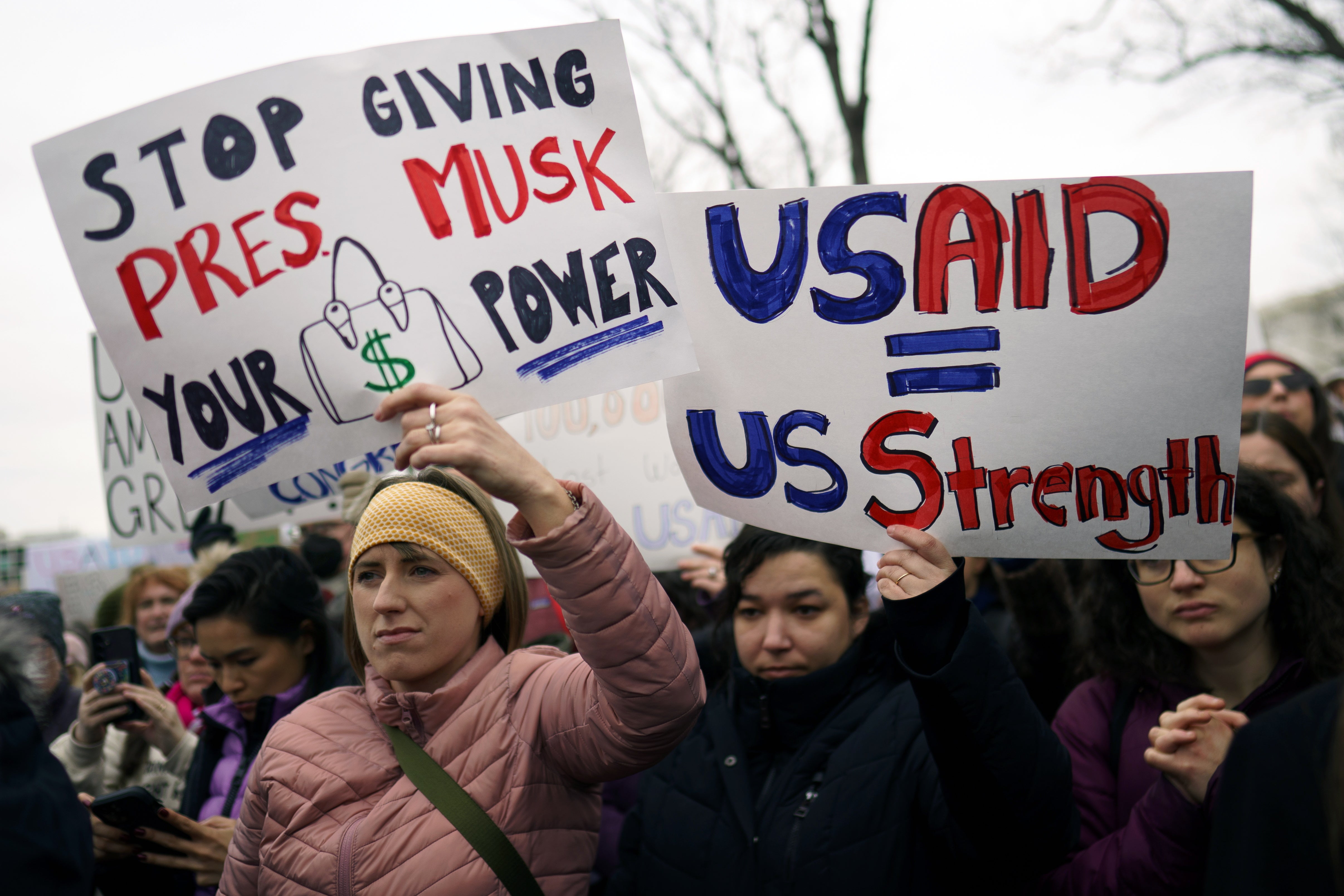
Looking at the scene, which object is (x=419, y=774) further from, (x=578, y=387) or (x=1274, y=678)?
(x=1274, y=678)

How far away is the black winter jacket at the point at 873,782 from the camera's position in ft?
5.50

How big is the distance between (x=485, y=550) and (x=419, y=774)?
47cm

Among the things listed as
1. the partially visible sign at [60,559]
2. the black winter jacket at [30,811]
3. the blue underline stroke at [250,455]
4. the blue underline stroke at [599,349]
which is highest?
the blue underline stroke at [599,349]

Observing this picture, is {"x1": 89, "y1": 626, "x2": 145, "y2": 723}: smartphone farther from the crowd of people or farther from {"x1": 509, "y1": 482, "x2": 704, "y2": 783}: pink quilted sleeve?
{"x1": 509, "y1": 482, "x2": 704, "y2": 783}: pink quilted sleeve

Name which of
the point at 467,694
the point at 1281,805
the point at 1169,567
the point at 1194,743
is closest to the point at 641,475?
the point at 467,694

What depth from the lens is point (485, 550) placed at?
200cm

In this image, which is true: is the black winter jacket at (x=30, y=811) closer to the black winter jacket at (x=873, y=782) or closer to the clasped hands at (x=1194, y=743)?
the black winter jacket at (x=873, y=782)

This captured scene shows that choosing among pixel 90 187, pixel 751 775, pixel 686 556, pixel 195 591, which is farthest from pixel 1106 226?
pixel 195 591

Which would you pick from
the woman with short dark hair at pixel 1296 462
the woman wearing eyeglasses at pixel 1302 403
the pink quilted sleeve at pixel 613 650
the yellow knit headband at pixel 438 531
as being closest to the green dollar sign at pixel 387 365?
the yellow knit headband at pixel 438 531

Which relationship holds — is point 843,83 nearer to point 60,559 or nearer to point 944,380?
point 944,380

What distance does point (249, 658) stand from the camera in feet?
9.02

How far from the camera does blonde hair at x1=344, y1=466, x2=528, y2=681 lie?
205 cm

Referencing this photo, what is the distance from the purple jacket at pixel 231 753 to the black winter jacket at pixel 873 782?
3.44 feet

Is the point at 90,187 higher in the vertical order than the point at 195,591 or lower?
higher
